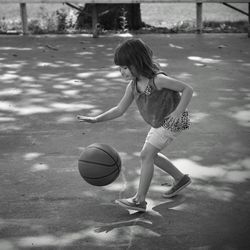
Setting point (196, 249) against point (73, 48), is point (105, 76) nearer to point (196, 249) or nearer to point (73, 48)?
point (73, 48)

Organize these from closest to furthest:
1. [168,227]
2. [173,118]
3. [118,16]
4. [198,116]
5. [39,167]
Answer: [168,227]
[173,118]
[39,167]
[198,116]
[118,16]

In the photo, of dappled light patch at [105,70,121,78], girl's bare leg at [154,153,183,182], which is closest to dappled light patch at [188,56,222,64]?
dappled light patch at [105,70,121,78]

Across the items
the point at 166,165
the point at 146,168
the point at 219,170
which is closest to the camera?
the point at 146,168

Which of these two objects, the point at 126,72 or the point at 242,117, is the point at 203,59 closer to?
A: the point at 242,117

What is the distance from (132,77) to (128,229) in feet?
3.89

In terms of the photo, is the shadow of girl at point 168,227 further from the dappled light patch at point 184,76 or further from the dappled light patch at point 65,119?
the dappled light patch at point 184,76

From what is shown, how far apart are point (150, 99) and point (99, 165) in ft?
2.29

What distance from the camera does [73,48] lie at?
39.6 feet

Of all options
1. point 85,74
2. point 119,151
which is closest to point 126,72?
point 119,151

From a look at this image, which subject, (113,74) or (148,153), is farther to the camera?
(113,74)

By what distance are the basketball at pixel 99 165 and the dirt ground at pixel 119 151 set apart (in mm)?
210

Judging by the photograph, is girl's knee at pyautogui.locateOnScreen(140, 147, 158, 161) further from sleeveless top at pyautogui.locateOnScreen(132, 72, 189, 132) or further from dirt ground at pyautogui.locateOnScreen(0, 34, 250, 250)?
dirt ground at pyautogui.locateOnScreen(0, 34, 250, 250)

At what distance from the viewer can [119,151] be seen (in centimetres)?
604

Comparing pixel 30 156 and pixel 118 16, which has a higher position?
pixel 118 16
